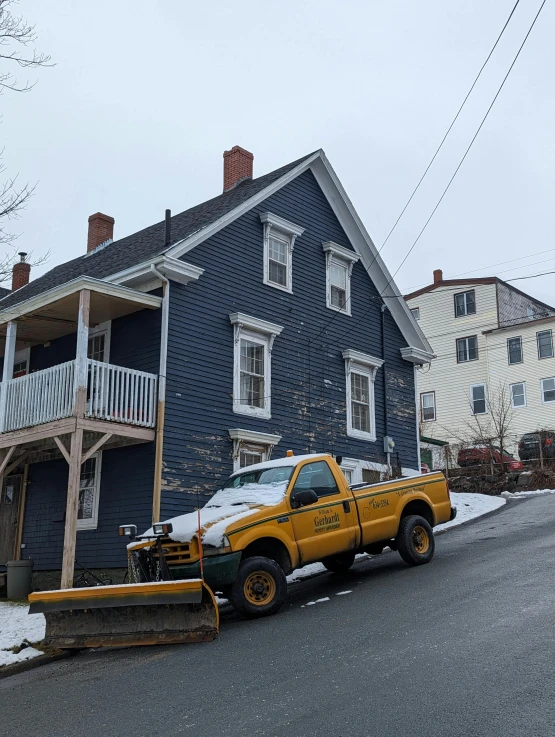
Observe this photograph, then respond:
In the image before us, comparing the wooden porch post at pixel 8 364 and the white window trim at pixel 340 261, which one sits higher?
the white window trim at pixel 340 261

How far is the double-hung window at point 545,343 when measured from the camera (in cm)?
3878

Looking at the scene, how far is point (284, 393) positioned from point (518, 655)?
12.1m

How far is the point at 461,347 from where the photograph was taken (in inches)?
1646

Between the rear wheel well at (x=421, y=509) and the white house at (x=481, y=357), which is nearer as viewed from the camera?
the rear wheel well at (x=421, y=509)

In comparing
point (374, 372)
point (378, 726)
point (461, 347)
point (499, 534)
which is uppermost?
point (461, 347)

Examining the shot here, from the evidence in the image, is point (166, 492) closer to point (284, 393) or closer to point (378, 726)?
point (284, 393)

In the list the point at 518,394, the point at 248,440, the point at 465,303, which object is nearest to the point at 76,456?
the point at 248,440

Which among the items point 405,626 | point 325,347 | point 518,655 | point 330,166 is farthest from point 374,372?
point 518,655

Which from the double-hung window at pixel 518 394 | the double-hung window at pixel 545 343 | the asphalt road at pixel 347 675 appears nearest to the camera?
the asphalt road at pixel 347 675

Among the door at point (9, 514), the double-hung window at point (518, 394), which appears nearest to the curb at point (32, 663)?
the door at point (9, 514)

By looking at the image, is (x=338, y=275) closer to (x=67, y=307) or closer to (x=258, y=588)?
(x=67, y=307)

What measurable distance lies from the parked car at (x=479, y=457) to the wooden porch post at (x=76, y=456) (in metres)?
15.7

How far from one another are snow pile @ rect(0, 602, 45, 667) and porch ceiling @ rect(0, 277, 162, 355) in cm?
567

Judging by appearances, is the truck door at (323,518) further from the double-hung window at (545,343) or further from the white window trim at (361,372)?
the double-hung window at (545,343)
